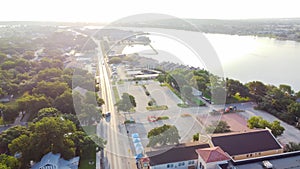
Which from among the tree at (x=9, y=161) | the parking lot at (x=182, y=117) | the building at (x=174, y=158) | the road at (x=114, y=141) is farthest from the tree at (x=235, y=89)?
the tree at (x=9, y=161)

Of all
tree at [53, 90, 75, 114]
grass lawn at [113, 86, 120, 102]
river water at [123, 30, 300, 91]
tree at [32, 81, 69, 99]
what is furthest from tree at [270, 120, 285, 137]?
tree at [32, 81, 69, 99]

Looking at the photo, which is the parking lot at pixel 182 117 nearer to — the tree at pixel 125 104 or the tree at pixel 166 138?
the tree at pixel 125 104

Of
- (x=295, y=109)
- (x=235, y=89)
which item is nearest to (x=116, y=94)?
(x=235, y=89)

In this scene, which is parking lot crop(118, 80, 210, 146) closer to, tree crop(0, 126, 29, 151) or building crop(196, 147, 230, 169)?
building crop(196, 147, 230, 169)

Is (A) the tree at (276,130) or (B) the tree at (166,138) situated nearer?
(B) the tree at (166,138)

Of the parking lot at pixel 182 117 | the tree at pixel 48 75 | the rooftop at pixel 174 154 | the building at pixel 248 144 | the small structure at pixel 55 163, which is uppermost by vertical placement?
the tree at pixel 48 75

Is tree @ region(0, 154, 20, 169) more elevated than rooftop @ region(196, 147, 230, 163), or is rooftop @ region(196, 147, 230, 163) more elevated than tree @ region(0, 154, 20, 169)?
rooftop @ region(196, 147, 230, 163)

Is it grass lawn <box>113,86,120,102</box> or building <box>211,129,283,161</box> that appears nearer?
building <box>211,129,283,161</box>

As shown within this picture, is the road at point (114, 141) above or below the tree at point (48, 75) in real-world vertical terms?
below
